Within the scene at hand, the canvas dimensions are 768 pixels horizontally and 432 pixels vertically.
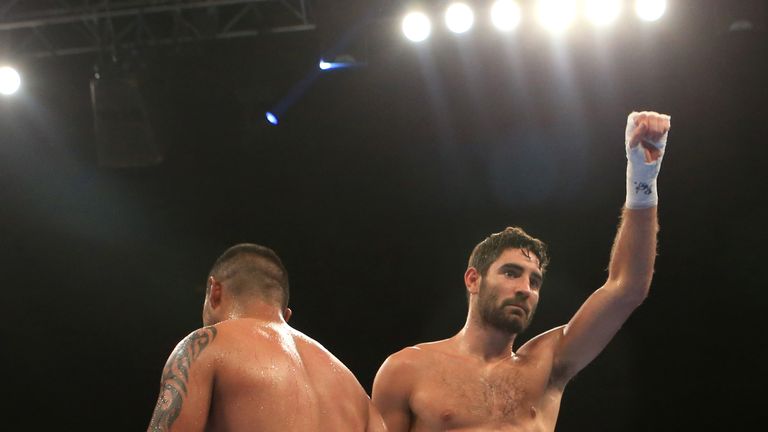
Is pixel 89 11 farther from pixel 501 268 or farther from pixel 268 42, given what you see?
pixel 501 268

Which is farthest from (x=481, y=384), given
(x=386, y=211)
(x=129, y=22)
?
(x=386, y=211)

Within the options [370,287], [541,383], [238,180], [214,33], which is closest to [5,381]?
[238,180]

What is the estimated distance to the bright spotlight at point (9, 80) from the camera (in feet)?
16.1

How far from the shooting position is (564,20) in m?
4.70

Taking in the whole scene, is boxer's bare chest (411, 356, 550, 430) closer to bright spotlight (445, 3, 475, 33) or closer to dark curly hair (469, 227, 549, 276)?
dark curly hair (469, 227, 549, 276)

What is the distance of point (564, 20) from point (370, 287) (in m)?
2.19

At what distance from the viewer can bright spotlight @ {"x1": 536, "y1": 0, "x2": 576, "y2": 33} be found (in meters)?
4.60

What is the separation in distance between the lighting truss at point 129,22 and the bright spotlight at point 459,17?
2.28ft

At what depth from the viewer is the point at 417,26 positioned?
467cm

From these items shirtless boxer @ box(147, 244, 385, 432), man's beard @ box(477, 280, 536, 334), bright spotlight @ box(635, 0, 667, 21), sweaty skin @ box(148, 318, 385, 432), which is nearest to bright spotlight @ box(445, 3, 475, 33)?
bright spotlight @ box(635, 0, 667, 21)

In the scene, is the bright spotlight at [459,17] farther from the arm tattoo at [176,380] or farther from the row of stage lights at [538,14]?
the arm tattoo at [176,380]

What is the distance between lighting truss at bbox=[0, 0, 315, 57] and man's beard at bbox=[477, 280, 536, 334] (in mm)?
2321

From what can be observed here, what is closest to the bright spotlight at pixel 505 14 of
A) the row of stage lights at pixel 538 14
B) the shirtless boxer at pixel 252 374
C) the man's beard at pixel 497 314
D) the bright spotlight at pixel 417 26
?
the row of stage lights at pixel 538 14

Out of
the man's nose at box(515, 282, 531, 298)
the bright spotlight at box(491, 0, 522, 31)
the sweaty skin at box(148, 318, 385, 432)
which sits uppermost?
the bright spotlight at box(491, 0, 522, 31)
